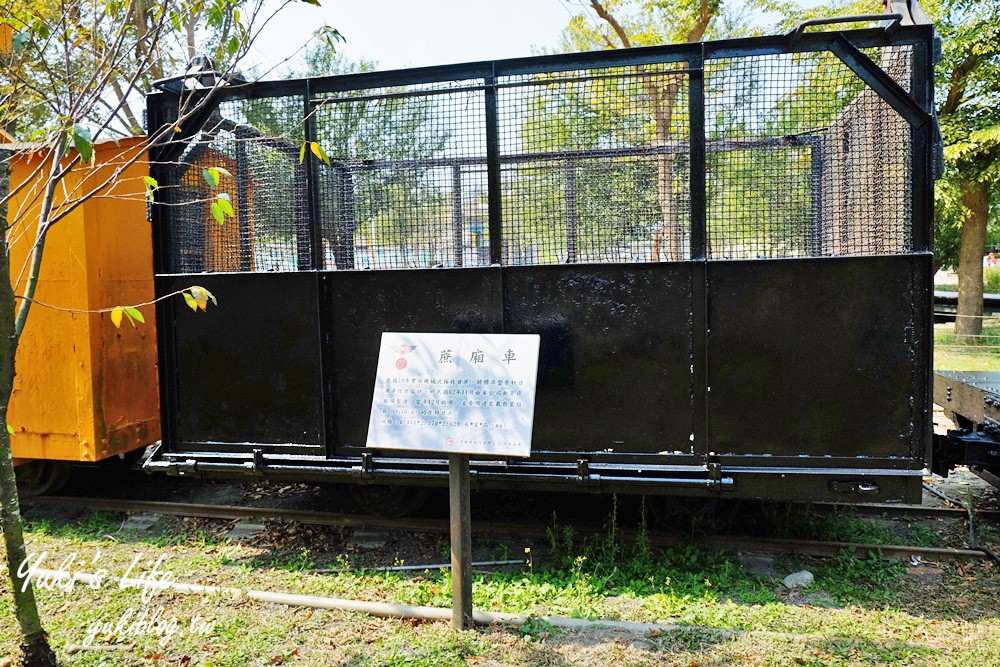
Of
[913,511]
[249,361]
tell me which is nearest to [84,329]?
[249,361]

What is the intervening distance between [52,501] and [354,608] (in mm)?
3717

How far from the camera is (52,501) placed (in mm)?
6102

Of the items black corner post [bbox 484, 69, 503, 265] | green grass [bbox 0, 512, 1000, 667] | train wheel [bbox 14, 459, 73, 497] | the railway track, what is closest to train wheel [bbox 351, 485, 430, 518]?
the railway track

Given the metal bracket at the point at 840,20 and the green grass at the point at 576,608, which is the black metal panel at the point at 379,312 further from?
the metal bracket at the point at 840,20

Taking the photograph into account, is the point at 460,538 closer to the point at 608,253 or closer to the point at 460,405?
the point at 460,405

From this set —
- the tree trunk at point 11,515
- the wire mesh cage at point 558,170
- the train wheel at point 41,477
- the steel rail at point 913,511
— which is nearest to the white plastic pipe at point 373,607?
the tree trunk at point 11,515

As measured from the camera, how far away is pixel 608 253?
14.3 feet

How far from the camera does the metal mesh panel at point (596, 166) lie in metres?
4.28

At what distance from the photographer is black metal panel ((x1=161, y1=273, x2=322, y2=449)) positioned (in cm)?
481

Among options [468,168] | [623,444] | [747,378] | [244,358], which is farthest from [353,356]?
[747,378]

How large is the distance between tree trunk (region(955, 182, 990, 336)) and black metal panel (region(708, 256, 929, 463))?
47.2 feet

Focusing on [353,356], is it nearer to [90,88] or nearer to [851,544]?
[90,88]

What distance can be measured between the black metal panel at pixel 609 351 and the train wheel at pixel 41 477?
174 inches

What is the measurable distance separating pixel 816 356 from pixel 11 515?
4.33 meters
